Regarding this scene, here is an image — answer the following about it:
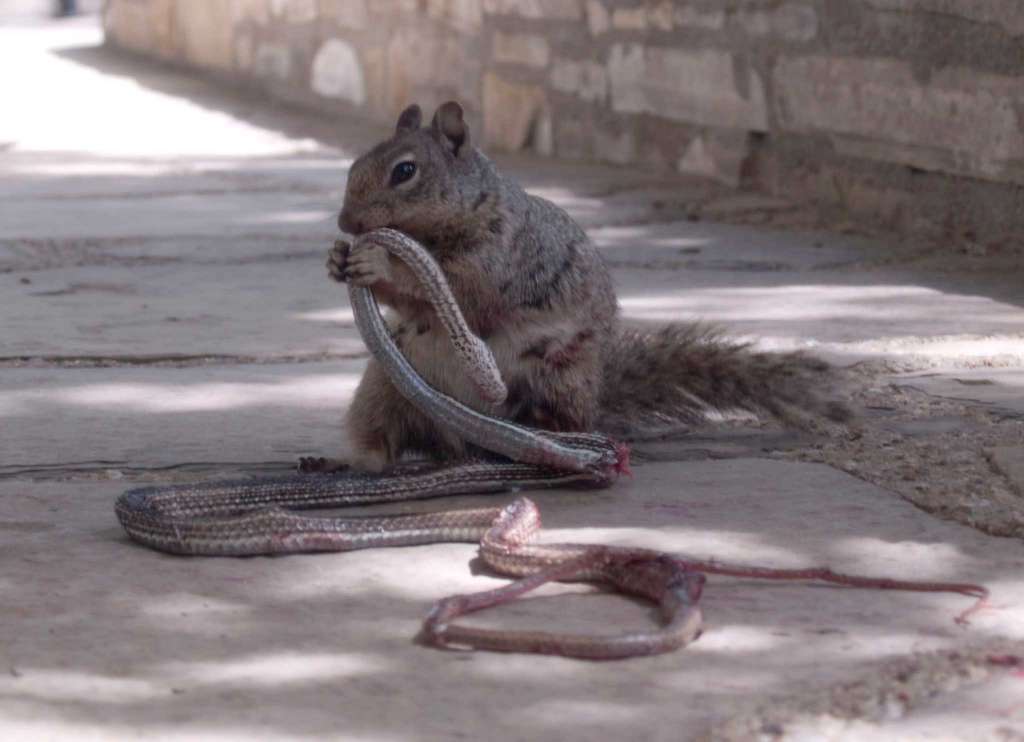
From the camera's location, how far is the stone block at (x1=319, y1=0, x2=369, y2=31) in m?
8.47

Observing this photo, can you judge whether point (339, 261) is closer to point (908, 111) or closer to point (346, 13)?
point (908, 111)

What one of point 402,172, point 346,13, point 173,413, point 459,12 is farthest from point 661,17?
point 173,413

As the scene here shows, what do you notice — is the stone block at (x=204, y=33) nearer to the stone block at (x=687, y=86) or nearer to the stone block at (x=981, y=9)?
the stone block at (x=687, y=86)

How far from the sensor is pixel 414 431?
2.91m

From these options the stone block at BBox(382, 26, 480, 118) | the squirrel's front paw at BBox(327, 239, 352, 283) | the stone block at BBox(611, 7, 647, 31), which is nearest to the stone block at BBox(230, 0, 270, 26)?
the stone block at BBox(382, 26, 480, 118)

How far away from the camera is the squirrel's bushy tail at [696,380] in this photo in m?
2.98

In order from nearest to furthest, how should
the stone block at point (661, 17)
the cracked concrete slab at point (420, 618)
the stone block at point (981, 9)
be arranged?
the cracked concrete slab at point (420, 618) < the stone block at point (981, 9) < the stone block at point (661, 17)

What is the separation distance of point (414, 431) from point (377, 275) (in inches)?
11.7

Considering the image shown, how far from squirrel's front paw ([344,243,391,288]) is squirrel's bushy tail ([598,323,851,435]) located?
50 cm

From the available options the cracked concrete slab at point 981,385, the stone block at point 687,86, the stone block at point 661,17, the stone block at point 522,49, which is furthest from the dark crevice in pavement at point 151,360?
the stone block at point 522,49

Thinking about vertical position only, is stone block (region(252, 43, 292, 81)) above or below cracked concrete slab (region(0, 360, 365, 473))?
above

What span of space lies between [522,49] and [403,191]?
14.1ft

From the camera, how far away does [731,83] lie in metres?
5.86

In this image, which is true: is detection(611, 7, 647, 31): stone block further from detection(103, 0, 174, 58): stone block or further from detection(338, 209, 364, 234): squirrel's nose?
detection(103, 0, 174, 58): stone block
